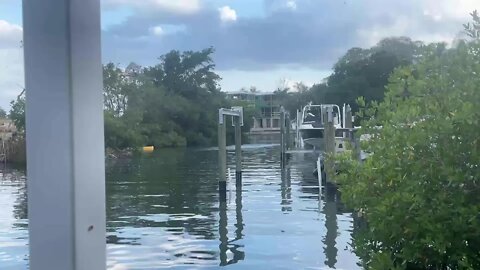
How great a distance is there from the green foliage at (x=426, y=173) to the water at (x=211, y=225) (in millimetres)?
1210

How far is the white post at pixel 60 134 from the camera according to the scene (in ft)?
3.84

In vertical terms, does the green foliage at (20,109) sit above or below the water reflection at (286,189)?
above

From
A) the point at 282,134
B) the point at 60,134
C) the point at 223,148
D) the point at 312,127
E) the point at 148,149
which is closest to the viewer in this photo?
the point at 60,134

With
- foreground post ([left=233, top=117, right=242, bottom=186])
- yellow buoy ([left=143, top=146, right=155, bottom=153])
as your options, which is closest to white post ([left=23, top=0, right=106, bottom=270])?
foreground post ([left=233, top=117, right=242, bottom=186])

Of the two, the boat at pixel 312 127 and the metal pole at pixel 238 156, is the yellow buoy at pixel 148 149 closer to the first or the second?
the boat at pixel 312 127

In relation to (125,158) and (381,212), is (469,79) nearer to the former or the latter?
(381,212)

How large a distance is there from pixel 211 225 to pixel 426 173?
7205 mm

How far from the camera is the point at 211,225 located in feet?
30.0

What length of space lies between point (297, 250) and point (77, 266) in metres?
6.15

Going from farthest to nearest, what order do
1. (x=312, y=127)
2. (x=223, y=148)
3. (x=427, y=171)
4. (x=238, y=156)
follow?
(x=312, y=127) → (x=238, y=156) → (x=223, y=148) → (x=427, y=171)

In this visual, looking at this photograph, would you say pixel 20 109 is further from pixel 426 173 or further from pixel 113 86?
pixel 113 86

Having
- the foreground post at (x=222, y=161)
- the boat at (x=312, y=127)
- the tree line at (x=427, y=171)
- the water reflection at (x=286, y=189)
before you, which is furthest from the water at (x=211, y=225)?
the boat at (x=312, y=127)

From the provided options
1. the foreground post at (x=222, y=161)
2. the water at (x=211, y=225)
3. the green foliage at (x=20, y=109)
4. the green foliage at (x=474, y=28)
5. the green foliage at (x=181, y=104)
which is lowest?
the water at (x=211, y=225)

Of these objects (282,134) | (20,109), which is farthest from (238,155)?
(20,109)
